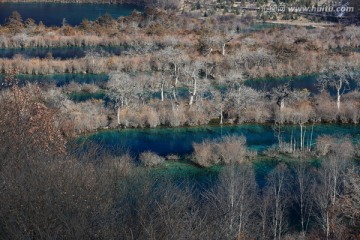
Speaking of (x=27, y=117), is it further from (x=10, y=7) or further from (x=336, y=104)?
(x=10, y=7)

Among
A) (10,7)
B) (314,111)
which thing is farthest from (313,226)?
(10,7)

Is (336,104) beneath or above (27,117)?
beneath

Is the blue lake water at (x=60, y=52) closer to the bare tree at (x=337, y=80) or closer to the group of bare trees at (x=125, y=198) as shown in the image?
the bare tree at (x=337, y=80)

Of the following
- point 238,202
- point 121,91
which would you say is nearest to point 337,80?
point 121,91

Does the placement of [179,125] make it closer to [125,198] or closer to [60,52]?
[125,198]

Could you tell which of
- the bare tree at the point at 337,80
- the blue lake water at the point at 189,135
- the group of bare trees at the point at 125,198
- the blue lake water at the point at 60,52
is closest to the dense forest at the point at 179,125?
the group of bare trees at the point at 125,198
